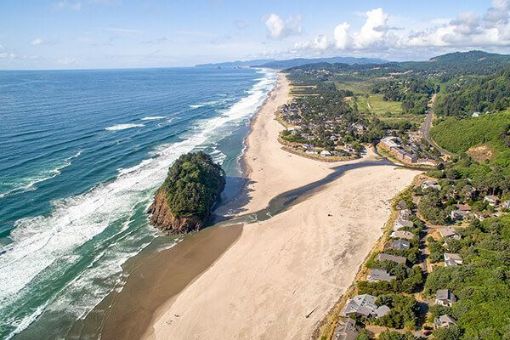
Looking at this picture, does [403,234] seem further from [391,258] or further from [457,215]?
[457,215]

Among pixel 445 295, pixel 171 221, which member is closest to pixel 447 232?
pixel 445 295

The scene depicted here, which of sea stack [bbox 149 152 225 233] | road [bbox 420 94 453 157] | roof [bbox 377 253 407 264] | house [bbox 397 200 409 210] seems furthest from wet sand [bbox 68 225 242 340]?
road [bbox 420 94 453 157]

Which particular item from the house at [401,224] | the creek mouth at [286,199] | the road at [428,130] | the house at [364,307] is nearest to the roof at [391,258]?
the house at [364,307]

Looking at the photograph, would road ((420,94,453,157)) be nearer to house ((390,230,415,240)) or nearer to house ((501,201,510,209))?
house ((501,201,510,209))

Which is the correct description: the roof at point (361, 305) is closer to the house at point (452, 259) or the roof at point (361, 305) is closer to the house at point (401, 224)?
the house at point (452, 259)

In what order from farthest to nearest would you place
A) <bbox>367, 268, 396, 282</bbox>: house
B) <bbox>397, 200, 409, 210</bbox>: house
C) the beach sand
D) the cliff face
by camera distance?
<bbox>397, 200, 409, 210</bbox>: house → the cliff face → <bbox>367, 268, 396, 282</bbox>: house → the beach sand

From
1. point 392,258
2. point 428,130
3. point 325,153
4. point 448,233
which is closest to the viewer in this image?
point 392,258

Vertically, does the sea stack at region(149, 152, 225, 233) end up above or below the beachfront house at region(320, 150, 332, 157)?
above
